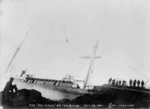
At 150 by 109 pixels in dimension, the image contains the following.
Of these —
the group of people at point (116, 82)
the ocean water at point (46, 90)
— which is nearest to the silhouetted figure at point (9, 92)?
the ocean water at point (46, 90)

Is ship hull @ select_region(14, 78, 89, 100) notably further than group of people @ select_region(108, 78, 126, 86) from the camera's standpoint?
Yes

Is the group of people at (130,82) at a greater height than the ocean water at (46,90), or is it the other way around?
the group of people at (130,82)

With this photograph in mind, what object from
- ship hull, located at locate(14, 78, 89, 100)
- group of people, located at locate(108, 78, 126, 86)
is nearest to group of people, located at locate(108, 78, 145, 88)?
group of people, located at locate(108, 78, 126, 86)

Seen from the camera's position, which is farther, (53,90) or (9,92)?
(53,90)

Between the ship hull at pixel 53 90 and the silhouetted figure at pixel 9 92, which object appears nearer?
the silhouetted figure at pixel 9 92

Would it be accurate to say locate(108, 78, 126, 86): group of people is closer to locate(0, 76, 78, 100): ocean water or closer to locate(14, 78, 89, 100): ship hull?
locate(14, 78, 89, 100): ship hull

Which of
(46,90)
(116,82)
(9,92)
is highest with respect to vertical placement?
(116,82)

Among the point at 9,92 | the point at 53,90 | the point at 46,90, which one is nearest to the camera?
the point at 9,92

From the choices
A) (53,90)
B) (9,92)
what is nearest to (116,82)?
(53,90)

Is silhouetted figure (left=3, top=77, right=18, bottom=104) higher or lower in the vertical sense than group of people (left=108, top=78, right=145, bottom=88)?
lower

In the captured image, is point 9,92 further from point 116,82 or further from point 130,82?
point 130,82

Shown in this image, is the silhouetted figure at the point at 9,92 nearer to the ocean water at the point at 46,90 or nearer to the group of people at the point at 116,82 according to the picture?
the ocean water at the point at 46,90

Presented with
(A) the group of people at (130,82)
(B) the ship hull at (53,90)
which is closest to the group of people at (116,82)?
(A) the group of people at (130,82)
